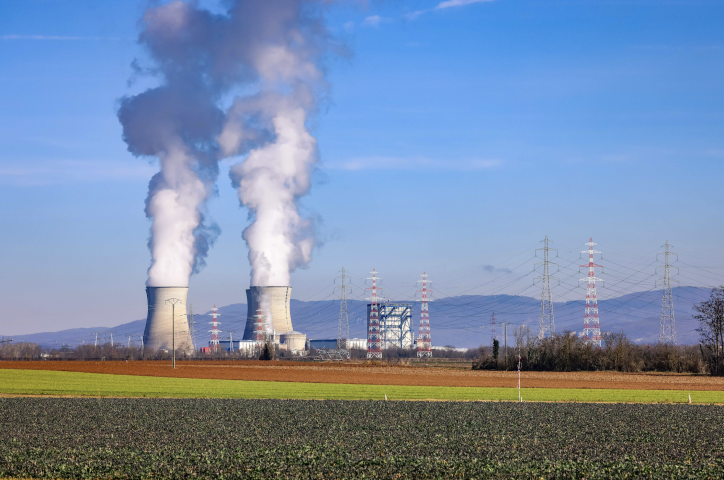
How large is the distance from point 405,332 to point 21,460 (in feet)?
503

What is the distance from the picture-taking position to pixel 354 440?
19.6 metres

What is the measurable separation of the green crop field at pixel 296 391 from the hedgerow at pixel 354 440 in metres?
6.27

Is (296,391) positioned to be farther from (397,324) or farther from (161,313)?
(397,324)

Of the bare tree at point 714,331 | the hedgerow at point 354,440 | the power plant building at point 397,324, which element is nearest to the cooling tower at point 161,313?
the hedgerow at point 354,440

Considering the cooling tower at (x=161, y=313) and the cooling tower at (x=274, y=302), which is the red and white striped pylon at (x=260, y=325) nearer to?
the cooling tower at (x=274, y=302)

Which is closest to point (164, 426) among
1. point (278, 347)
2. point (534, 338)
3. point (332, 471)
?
point (332, 471)

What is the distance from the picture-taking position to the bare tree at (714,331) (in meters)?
63.1

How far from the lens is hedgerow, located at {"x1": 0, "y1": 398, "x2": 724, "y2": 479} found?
1543 cm

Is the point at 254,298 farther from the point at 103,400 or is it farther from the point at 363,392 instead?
the point at 103,400

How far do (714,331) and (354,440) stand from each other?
182 feet

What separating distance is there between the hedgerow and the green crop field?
627 centimetres

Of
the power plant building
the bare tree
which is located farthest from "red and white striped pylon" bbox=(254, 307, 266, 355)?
the power plant building

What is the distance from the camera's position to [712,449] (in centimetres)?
1861

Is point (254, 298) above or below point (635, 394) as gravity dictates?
above
